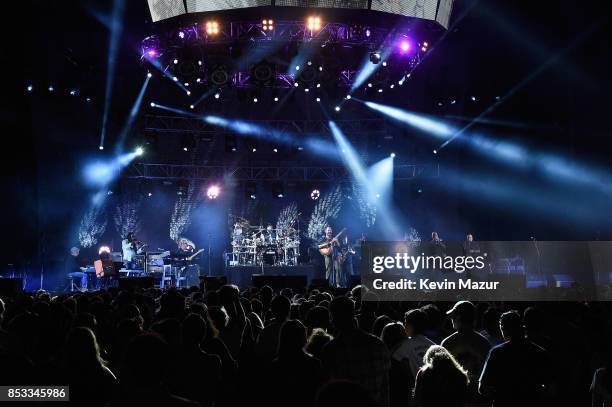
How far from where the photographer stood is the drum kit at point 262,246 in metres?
23.7

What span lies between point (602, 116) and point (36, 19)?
17369 millimetres

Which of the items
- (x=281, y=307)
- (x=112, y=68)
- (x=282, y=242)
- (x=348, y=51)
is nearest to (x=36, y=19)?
(x=112, y=68)

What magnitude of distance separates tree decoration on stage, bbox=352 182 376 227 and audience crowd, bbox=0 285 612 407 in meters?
20.5

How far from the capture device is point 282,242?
2438cm

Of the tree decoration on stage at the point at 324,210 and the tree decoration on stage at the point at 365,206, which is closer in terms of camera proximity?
the tree decoration on stage at the point at 365,206

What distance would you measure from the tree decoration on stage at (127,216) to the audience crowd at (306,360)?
19876mm

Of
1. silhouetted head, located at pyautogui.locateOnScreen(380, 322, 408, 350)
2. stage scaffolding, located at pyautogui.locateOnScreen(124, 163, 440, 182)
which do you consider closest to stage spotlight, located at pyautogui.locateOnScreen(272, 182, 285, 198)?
stage scaffolding, located at pyautogui.locateOnScreen(124, 163, 440, 182)

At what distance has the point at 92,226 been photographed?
24.0 m

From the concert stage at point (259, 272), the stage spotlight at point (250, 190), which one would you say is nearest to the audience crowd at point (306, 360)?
the concert stage at point (259, 272)

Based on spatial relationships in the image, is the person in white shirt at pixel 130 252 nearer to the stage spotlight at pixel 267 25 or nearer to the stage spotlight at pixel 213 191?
the stage spotlight at pixel 213 191

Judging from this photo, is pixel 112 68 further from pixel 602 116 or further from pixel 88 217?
pixel 602 116

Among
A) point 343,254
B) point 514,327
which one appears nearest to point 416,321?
point 514,327

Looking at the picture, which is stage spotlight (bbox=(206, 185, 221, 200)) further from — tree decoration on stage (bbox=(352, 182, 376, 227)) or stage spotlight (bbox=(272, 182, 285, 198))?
tree decoration on stage (bbox=(352, 182, 376, 227))

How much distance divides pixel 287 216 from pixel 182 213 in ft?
16.1
